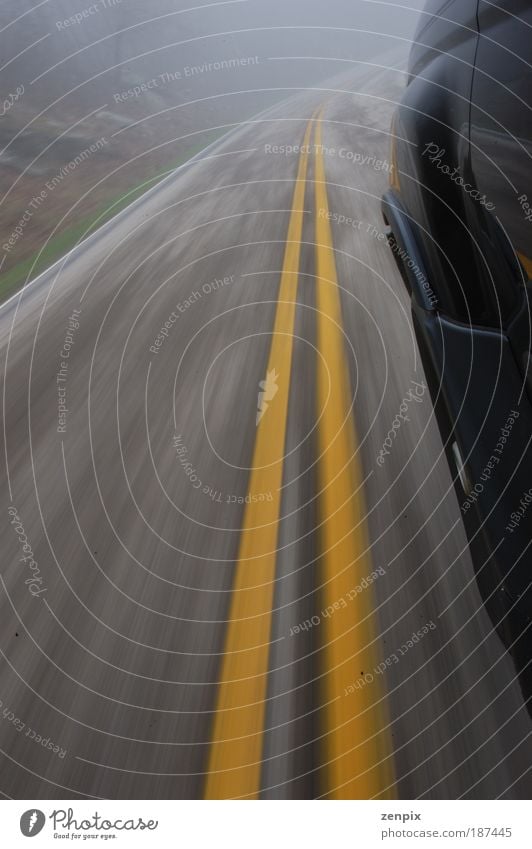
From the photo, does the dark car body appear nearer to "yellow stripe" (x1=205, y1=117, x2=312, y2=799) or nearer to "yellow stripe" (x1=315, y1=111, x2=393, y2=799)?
"yellow stripe" (x1=315, y1=111, x2=393, y2=799)

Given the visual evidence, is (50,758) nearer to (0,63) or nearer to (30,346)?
(30,346)

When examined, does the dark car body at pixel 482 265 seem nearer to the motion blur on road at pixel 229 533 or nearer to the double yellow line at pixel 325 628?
the motion blur on road at pixel 229 533

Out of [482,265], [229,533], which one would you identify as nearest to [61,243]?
[229,533]

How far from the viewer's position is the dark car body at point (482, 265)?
1431 mm

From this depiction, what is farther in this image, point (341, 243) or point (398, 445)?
point (341, 243)

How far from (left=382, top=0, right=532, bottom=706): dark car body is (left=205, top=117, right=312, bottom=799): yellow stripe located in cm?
73

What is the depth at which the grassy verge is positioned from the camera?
3.54 metres

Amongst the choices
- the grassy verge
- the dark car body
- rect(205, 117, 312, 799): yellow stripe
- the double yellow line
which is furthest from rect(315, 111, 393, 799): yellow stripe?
the grassy verge

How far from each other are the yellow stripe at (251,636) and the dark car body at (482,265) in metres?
0.73

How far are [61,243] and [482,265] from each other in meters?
3.46

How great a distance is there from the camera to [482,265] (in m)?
1.92

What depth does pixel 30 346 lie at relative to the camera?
2.88 metres

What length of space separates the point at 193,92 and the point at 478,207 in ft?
42.9
